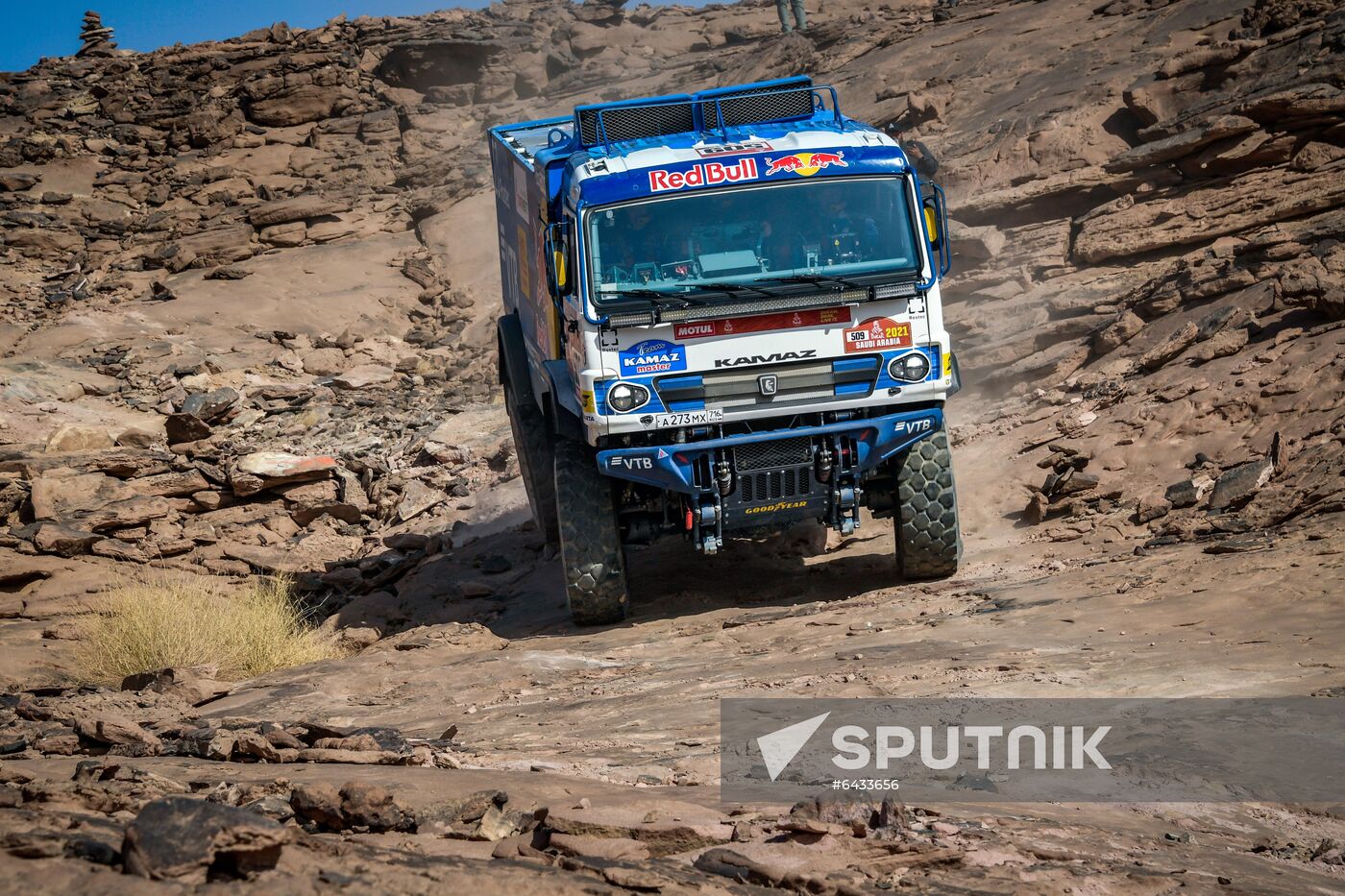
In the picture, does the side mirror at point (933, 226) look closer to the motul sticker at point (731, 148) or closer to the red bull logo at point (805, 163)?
the red bull logo at point (805, 163)

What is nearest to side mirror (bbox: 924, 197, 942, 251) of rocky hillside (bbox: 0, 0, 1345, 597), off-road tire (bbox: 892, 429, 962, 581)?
off-road tire (bbox: 892, 429, 962, 581)

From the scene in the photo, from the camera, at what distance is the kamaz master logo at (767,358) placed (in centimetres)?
773

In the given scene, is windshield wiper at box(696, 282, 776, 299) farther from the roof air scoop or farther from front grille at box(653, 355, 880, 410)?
the roof air scoop

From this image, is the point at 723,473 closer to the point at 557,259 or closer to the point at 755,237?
the point at 755,237

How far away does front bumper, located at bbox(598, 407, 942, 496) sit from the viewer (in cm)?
783

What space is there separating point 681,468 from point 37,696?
4273 mm

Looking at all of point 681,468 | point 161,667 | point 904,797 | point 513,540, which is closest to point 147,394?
point 513,540

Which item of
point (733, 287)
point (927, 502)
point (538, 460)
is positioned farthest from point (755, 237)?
point (538, 460)

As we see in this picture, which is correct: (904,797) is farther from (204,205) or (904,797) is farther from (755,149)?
(204,205)

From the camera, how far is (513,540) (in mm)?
12219

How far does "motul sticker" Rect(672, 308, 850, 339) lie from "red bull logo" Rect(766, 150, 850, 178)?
0.93 m

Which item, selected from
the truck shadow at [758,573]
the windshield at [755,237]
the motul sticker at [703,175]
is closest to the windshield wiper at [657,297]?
the windshield at [755,237]

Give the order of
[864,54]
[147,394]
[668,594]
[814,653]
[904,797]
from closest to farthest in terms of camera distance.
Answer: [904,797], [814,653], [668,594], [147,394], [864,54]

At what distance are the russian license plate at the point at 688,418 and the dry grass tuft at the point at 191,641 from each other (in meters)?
3.29
